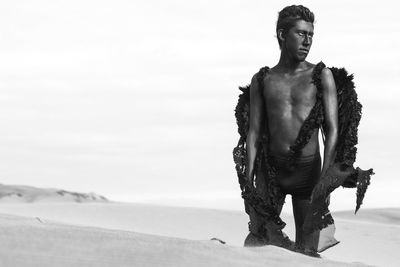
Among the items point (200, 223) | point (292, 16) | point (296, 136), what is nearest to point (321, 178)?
point (296, 136)

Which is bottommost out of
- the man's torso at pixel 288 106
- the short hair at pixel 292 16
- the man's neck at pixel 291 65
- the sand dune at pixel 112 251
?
the sand dune at pixel 112 251

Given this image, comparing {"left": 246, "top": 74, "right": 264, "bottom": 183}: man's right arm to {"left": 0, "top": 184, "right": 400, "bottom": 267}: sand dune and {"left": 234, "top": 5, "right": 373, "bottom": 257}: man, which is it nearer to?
{"left": 234, "top": 5, "right": 373, "bottom": 257}: man

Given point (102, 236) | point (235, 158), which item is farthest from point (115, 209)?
point (102, 236)

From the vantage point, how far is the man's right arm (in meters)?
8.39

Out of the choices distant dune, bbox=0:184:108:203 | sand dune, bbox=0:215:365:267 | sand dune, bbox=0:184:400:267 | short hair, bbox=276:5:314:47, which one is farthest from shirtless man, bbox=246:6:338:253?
distant dune, bbox=0:184:108:203

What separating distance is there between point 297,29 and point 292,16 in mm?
116

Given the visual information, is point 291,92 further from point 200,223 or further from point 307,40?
point 200,223

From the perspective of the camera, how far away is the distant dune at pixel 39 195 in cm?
1772

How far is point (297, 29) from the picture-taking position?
27.0 ft

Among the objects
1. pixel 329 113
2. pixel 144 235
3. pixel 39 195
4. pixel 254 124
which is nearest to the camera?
pixel 144 235

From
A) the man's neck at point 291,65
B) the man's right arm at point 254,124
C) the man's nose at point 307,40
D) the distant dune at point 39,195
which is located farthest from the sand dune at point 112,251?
the distant dune at point 39,195

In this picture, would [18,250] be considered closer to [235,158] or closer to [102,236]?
[102,236]

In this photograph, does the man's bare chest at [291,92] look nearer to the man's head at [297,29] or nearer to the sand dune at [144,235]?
the man's head at [297,29]

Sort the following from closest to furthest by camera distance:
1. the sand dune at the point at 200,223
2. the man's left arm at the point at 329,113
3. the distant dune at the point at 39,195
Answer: the man's left arm at the point at 329,113 → the sand dune at the point at 200,223 → the distant dune at the point at 39,195
